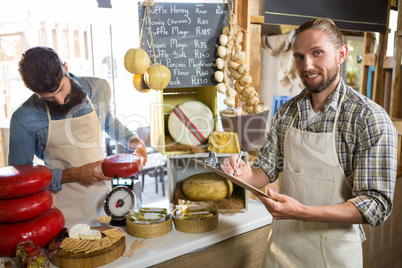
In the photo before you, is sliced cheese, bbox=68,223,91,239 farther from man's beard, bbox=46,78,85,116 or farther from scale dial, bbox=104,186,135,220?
man's beard, bbox=46,78,85,116

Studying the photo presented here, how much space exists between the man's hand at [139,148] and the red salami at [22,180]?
27.1 inches

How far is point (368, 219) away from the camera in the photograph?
4.82 feet

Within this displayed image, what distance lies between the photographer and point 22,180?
1.58 metres

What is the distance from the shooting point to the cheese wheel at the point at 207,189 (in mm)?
2205

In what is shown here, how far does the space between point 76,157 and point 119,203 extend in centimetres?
43

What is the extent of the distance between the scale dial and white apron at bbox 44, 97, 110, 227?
7.1 inches

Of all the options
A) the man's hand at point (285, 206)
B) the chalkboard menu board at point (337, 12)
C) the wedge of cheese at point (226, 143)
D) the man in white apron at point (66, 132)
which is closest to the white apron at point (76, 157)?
the man in white apron at point (66, 132)

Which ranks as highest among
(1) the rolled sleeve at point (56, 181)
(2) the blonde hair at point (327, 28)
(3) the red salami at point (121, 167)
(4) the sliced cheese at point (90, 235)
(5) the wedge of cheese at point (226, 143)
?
(2) the blonde hair at point (327, 28)

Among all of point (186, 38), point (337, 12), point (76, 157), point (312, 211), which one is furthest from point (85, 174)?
point (337, 12)

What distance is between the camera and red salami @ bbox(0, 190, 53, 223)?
5.14ft

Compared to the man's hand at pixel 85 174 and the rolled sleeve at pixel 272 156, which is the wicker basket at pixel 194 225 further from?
the man's hand at pixel 85 174

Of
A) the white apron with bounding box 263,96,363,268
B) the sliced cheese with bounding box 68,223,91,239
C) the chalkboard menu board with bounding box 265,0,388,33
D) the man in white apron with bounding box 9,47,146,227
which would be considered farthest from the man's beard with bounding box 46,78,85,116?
the chalkboard menu board with bounding box 265,0,388,33

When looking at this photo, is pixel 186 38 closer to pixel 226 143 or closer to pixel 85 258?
pixel 226 143

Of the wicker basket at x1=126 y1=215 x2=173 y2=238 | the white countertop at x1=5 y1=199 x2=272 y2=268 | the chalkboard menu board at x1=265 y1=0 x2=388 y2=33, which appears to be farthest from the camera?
the chalkboard menu board at x1=265 y1=0 x2=388 y2=33
